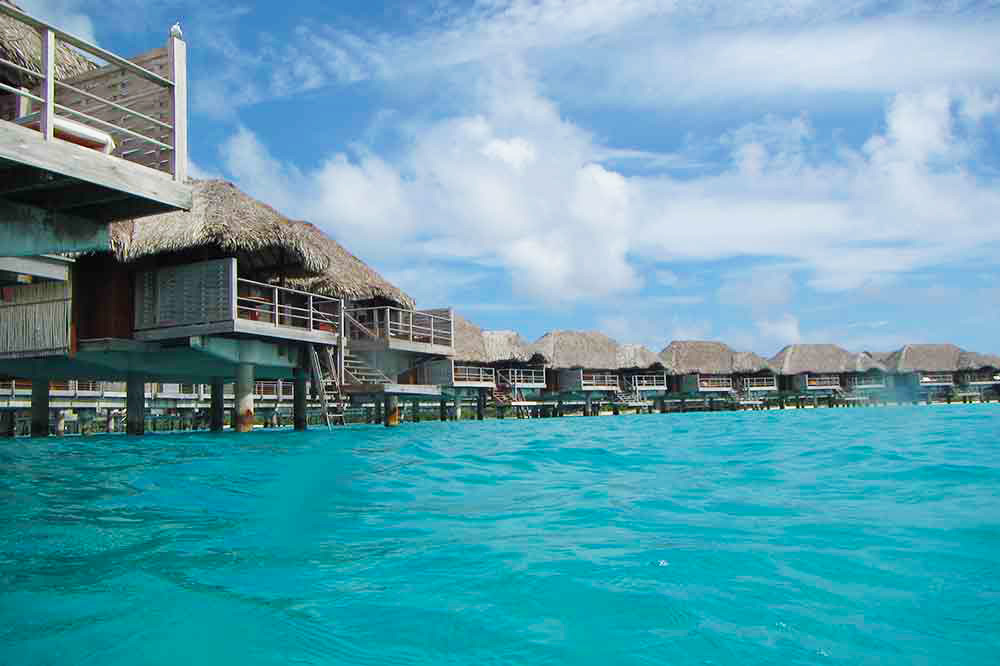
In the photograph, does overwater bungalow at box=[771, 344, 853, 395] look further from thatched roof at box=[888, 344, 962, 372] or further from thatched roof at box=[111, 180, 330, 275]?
thatched roof at box=[111, 180, 330, 275]

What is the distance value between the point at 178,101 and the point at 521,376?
3292cm

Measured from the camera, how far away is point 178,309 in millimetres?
15430

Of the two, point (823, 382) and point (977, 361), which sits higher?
point (977, 361)

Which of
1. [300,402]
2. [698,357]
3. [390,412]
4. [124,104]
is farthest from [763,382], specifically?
[124,104]

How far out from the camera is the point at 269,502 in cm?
593

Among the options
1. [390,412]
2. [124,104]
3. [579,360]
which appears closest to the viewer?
[124,104]

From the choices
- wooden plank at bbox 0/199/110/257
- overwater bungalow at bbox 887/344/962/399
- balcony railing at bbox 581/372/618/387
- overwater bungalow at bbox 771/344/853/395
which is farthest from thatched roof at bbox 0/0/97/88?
overwater bungalow at bbox 887/344/962/399

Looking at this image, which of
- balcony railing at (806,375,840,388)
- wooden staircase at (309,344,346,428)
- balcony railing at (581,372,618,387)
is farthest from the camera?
balcony railing at (806,375,840,388)

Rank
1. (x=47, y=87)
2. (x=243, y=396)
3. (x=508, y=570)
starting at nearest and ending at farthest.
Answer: (x=508, y=570), (x=47, y=87), (x=243, y=396)

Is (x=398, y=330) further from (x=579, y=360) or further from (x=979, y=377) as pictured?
(x=979, y=377)

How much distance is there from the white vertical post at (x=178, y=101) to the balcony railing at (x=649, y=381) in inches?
1611

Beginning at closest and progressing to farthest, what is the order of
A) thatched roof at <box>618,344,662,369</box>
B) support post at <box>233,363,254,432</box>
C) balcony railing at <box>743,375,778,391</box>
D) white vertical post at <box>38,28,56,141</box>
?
white vertical post at <box>38,28,56,141</box>, support post at <box>233,363,254,432</box>, thatched roof at <box>618,344,662,369</box>, balcony railing at <box>743,375,778,391</box>

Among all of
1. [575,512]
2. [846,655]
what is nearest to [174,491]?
[575,512]

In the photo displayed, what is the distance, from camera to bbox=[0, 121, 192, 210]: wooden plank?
4.23m
